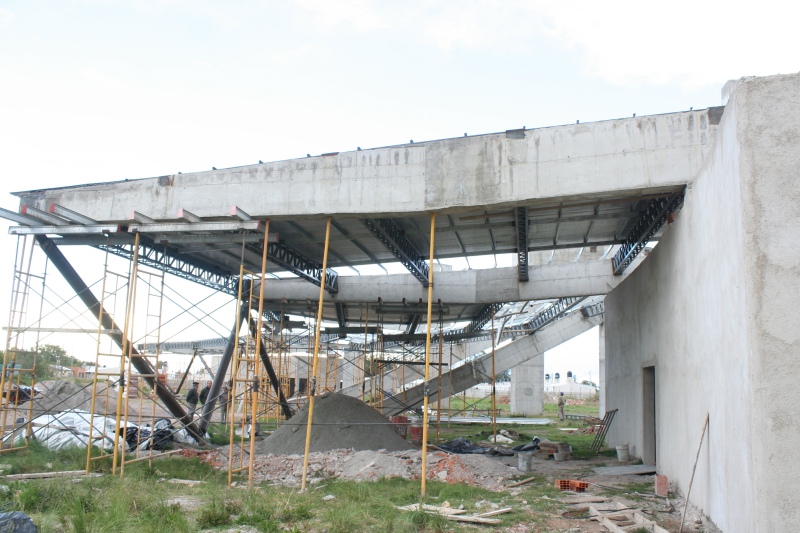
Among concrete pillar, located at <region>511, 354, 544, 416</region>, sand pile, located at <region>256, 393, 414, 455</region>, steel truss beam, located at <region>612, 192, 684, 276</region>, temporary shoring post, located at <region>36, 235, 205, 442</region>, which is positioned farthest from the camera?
concrete pillar, located at <region>511, 354, 544, 416</region>

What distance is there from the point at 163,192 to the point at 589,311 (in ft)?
60.8

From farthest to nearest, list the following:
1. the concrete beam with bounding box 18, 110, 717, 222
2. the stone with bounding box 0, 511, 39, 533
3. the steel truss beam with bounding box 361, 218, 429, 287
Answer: the steel truss beam with bounding box 361, 218, 429, 287
the concrete beam with bounding box 18, 110, 717, 222
the stone with bounding box 0, 511, 39, 533

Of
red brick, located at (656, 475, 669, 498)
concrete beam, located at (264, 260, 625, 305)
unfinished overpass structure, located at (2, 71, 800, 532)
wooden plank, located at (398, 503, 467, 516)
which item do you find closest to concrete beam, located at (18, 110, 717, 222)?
unfinished overpass structure, located at (2, 71, 800, 532)

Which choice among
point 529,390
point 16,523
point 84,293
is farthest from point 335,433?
point 529,390

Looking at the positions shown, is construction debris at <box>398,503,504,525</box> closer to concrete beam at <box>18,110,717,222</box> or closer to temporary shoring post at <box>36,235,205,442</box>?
concrete beam at <box>18,110,717,222</box>

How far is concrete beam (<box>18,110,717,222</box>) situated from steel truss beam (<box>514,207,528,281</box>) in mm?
1605

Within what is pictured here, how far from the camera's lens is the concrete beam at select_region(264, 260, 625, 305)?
19344 millimetres

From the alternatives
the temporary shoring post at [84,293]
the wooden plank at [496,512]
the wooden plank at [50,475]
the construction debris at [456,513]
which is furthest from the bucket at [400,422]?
the wooden plank at [496,512]

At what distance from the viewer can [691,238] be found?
10078 millimetres

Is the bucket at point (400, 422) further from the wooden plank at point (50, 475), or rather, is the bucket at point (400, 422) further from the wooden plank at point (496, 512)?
the wooden plank at point (496, 512)

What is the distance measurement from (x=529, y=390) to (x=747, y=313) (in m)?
36.3

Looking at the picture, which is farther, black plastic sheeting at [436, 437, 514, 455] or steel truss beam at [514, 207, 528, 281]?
black plastic sheeting at [436, 437, 514, 455]

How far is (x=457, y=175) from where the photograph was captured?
12211mm

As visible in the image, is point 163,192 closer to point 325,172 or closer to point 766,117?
point 325,172
